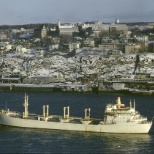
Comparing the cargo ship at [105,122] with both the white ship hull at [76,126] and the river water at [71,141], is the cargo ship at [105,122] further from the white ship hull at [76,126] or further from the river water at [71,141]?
the river water at [71,141]

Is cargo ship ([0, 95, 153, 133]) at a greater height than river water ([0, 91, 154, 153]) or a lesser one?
greater

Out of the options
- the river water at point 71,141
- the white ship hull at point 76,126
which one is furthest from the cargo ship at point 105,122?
the river water at point 71,141

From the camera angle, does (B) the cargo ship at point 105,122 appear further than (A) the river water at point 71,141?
Yes

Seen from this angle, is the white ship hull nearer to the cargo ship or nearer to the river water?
the cargo ship

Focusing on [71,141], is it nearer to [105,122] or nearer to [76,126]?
[76,126]

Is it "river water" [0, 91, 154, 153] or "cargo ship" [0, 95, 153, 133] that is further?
"cargo ship" [0, 95, 153, 133]

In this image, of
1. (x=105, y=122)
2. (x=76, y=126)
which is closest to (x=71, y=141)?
(x=76, y=126)

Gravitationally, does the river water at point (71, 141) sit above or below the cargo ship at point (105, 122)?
below

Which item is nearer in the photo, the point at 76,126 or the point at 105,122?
the point at 105,122

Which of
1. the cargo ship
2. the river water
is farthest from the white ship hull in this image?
the river water
